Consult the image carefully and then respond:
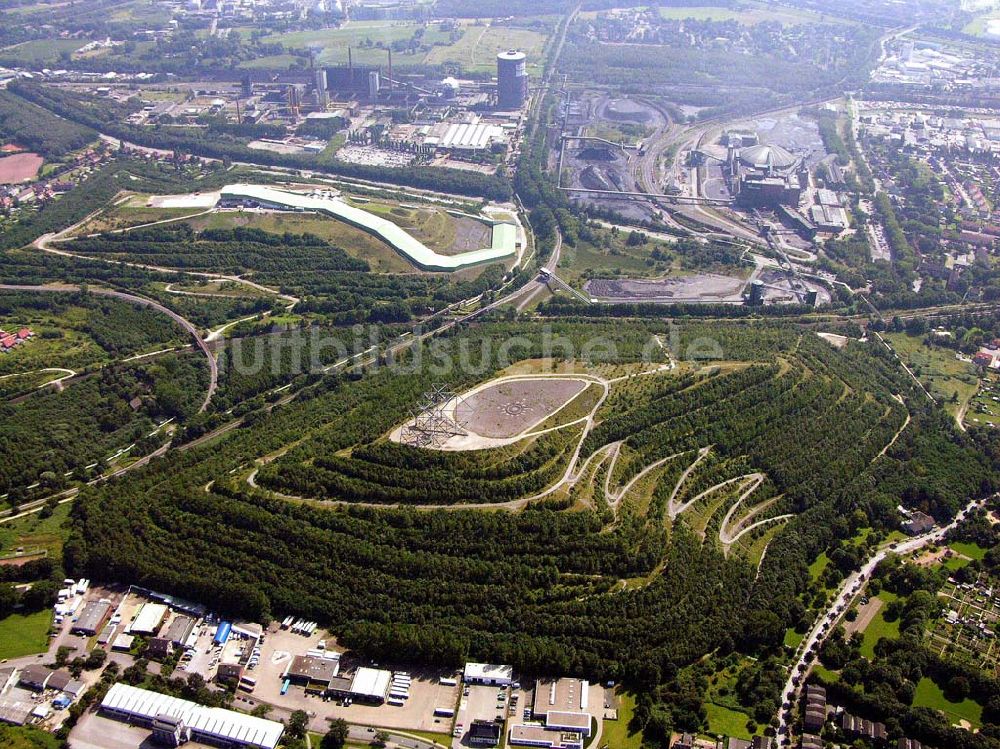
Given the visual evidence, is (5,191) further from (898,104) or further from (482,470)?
(898,104)

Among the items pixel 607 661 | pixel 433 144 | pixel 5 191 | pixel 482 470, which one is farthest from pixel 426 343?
pixel 5 191

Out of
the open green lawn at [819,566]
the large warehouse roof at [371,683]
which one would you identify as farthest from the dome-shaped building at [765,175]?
the large warehouse roof at [371,683]

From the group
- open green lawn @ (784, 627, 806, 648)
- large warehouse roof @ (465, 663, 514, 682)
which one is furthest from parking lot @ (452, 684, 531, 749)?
open green lawn @ (784, 627, 806, 648)

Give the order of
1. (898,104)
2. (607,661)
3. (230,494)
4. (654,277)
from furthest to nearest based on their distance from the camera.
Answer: (898,104) < (654,277) < (230,494) < (607,661)

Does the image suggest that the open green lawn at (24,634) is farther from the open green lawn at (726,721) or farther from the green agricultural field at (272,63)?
the green agricultural field at (272,63)

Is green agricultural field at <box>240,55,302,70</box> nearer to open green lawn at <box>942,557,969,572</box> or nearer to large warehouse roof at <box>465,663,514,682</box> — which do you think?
large warehouse roof at <box>465,663,514,682</box>

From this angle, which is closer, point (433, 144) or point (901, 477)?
point (901, 477)

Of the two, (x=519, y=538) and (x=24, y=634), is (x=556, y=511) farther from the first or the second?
(x=24, y=634)

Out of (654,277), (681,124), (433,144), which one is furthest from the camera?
(681,124)
